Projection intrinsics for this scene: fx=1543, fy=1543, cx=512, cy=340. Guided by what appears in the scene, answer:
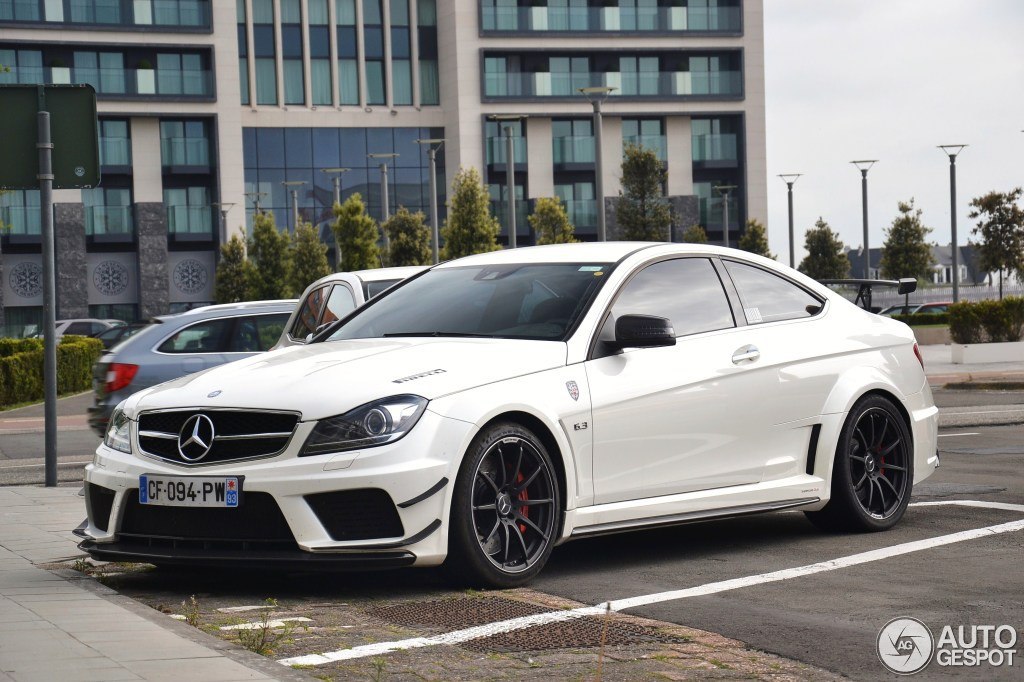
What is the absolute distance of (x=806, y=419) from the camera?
8.30m

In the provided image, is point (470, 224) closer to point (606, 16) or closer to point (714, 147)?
point (606, 16)

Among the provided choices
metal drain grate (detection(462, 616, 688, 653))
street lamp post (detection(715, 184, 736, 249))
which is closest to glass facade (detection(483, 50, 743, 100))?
street lamp post (detection(715, 184, 736, 249))

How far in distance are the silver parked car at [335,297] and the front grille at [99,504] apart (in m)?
5.06

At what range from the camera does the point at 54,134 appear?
1226 cm

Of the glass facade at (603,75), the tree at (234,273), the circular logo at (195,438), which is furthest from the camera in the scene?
the glass facade at (603,75)

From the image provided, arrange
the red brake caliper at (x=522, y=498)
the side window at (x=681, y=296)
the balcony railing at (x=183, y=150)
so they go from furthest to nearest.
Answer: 1. the balcony railing at (x=183, y=150)
2. the side window at (x=681, y=296)
3. the red brake caliper at (x=522, y=498)

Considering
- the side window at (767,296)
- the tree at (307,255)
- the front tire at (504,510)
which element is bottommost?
the front tire at (504,510)

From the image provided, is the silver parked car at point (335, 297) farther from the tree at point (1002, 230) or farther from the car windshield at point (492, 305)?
the tree at point (1002, 230)

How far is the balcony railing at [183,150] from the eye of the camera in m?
67.3

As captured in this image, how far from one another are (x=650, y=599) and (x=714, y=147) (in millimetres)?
66347

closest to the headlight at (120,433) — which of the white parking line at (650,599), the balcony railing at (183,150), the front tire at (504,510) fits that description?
the front tire at (504,510)

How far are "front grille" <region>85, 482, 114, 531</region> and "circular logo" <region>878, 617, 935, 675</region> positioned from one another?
3.50 meters

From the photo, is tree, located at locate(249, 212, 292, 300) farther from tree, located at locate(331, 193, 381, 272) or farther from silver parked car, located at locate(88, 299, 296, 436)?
silver parked car, located at locate(88, 299, 296, 436)

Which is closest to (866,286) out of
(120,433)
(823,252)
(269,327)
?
(120,433)
